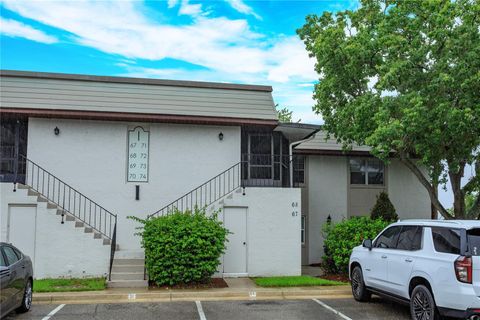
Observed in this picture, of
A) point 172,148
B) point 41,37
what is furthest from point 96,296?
point 41,37

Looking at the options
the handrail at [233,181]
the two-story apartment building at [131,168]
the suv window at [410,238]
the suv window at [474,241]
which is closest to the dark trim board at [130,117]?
the two-story apartment building at [131,168]

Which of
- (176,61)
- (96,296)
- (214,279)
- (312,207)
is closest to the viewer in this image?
(96,296)

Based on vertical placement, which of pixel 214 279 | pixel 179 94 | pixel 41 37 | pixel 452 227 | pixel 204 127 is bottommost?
pixel 214 279

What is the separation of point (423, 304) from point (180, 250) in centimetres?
642

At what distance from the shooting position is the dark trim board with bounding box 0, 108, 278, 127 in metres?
14.1

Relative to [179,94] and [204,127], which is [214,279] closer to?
[204,127]

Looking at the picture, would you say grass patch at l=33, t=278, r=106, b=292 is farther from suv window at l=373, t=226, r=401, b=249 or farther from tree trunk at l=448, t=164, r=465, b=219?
tree trunk at l=448, t=164, r=465, b=219

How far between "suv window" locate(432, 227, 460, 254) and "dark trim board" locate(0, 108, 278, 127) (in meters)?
8.03

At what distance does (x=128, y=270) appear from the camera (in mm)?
12656

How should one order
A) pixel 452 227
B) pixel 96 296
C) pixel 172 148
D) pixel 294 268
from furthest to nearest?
pixel 172 148
pixel 294 268
pixel 96 296
pixel 452 227

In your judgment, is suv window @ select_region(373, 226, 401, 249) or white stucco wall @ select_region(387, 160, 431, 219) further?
white stucco wall @ select_region(387, 160, 431, 219)

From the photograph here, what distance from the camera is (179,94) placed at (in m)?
15.7

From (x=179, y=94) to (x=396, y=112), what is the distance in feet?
23.6

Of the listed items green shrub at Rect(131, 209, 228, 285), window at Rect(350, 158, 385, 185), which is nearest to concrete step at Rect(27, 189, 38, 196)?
green shrub at Rect(131, 209, 228, 285)
